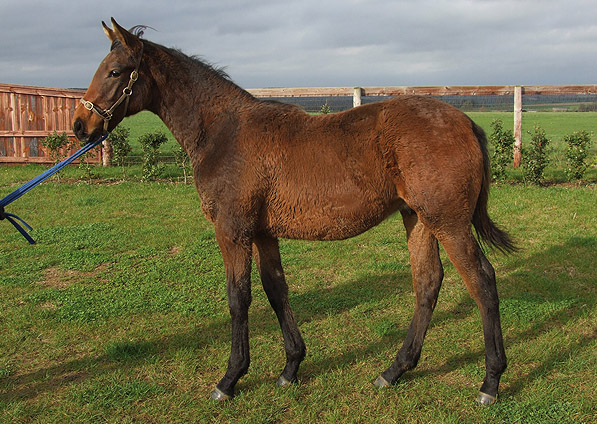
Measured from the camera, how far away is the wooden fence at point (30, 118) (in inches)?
595

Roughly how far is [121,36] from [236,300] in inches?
87.1

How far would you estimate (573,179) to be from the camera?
11.3 m

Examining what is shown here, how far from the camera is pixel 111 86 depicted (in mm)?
3752

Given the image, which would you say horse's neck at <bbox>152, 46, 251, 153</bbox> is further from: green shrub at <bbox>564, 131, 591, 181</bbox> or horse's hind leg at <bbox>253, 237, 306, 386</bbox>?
green shrub at <bbox>564, 131, 591, 181</bbox>

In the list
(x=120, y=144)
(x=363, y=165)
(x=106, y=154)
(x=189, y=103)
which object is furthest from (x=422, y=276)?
(x=106, y=154)

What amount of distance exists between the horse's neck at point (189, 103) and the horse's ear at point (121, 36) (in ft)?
0.79

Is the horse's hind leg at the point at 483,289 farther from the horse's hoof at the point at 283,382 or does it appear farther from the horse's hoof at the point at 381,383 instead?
the horse's hoof at the point at 283,382

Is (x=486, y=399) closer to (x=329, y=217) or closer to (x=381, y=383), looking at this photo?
(x=381, y=383)

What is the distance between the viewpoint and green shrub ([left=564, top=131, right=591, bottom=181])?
11.0m

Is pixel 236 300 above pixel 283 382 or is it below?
above

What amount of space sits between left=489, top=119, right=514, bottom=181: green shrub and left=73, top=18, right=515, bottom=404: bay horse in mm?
7947

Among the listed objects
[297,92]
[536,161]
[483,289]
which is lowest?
[483,289]

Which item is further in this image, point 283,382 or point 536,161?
point 536,161

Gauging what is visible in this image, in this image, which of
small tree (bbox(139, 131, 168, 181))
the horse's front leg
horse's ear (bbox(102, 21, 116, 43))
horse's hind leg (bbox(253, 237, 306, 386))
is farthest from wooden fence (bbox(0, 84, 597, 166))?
the horse's front leg
